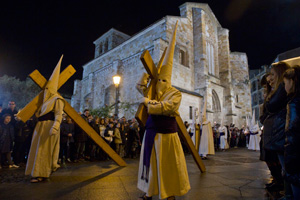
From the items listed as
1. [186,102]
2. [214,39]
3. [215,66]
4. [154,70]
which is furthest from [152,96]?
[214,39]

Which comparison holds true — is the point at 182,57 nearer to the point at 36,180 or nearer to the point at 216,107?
the point at 216,107

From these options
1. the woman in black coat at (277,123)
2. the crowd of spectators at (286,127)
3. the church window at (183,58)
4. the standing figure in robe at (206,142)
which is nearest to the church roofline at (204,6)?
the church window at (183,58)

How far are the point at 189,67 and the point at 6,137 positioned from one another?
18.6m

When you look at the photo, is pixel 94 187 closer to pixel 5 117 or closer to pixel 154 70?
pixel 154 70

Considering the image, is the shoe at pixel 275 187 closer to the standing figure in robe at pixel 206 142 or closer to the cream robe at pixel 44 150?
the cream robe at pixel 44 150

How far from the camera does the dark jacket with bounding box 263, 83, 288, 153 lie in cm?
236

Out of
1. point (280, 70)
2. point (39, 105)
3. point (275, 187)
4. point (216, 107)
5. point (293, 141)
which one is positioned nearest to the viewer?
point (293, 141)

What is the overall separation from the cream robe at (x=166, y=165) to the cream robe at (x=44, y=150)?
245 centimetres

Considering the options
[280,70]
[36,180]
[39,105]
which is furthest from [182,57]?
[36,180]

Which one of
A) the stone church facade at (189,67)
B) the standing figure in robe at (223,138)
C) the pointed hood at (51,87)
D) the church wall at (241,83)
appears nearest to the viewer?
the pointed hood at (51,87)

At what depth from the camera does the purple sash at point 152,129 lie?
8.28ft

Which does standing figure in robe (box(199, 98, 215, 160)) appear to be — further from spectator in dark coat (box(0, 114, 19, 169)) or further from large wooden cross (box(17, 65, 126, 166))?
spectator in dark coat (box(0, 114, 19, 169))

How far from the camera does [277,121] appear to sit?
2.47 metres

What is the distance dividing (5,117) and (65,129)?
1.91 meters
